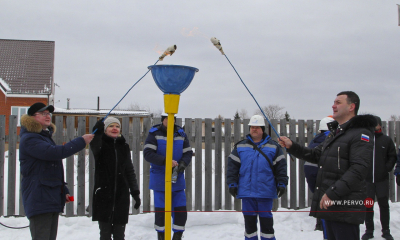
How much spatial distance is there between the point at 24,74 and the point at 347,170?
23.7m

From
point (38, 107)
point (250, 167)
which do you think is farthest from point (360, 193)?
point (38, 107)

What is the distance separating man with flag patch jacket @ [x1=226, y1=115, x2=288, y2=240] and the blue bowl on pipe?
1.80 meters

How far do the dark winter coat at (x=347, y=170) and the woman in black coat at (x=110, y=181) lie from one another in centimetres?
213

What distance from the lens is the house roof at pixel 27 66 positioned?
21.5 metres

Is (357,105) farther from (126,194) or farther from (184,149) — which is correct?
(126,194)

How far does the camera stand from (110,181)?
382cm

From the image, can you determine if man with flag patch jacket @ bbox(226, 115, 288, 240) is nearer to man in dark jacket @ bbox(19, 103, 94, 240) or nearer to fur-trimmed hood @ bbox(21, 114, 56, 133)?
man in dark jacket @ bbox(19, 103, 94, 240)

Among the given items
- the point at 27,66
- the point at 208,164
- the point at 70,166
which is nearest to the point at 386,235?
the point at 208,164

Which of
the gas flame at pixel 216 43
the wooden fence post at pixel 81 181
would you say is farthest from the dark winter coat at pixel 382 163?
the wooden fence post at pixel 81 181

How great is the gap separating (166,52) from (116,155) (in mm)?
1632

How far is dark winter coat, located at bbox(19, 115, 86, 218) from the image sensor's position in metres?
3.10

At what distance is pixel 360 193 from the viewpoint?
2773 millimetres

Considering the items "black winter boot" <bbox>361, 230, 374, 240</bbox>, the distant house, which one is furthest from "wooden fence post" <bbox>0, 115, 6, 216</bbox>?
the distant house

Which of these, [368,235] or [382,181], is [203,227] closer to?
[368,235]
